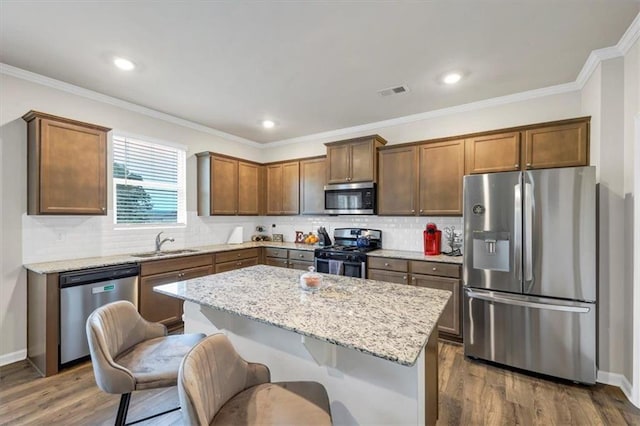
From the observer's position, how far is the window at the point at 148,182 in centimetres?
358

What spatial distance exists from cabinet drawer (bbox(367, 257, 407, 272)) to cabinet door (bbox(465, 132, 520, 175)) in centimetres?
132

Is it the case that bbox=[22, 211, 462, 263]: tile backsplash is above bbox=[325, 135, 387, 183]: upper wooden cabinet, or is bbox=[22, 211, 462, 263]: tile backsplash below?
below

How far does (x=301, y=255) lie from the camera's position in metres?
4.31

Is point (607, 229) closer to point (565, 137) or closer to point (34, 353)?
point (565, 137)

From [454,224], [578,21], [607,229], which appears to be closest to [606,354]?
[607,229]

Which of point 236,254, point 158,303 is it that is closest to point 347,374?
point 158,303

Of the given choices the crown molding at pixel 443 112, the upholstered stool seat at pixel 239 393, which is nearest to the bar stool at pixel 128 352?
the upholstered stool seat at pixel 239 393

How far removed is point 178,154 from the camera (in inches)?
167

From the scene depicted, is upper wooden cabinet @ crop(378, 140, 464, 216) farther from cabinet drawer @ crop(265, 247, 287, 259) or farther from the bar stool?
the bar stool

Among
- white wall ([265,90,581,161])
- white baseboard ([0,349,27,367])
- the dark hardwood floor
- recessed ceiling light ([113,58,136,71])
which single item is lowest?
the dark hardwood floor

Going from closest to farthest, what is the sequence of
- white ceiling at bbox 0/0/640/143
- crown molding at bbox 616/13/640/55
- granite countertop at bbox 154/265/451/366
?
granite countertop at bbox 154/265/451/366, white ceiling at bbox 0/0/640/143, crown molding at bbox 616/13/640/55

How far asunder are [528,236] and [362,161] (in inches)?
84.3

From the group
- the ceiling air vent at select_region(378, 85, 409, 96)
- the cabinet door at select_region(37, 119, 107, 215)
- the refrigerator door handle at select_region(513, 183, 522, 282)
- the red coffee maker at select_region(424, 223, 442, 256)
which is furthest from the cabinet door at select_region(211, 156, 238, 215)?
the refrigerator door handle at select_region(513, 183, 522, 282)

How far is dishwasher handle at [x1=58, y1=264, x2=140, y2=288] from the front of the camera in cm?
259
